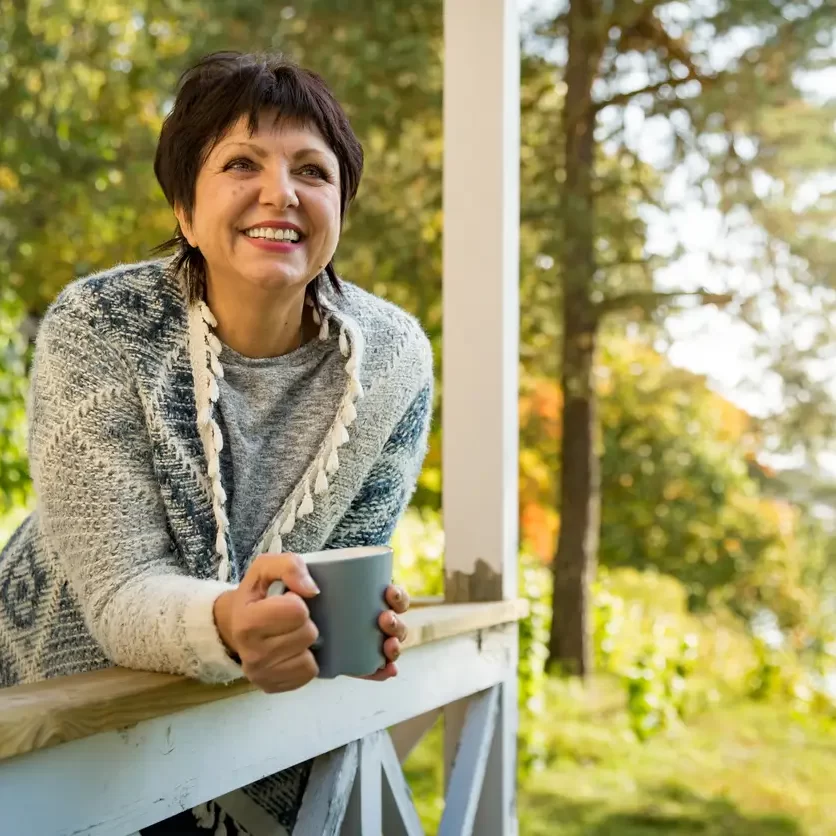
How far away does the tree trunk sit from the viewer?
5.20 metres

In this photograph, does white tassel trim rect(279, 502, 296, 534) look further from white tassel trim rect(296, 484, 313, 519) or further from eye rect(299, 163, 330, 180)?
eye rect(299, 163, 330, 180)

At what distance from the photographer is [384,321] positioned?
1455mm

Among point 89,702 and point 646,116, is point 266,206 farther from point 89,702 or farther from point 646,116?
point 646,116

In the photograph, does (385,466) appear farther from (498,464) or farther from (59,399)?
(498,464)

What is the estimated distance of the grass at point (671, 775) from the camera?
173 inches

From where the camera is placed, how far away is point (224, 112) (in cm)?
121

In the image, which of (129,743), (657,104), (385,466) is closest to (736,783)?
(657,104)

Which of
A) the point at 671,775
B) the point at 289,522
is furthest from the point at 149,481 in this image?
the point at 671,775

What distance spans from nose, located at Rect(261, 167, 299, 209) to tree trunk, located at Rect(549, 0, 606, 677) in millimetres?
4010

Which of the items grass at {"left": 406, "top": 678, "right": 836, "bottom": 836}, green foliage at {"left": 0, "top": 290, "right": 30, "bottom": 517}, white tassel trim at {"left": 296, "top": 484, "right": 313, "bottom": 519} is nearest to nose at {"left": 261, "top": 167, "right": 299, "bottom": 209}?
white tassel trim at {"left": 296, "top": 484, "right": 313, "bottom": 519}

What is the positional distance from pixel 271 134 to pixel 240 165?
1.9 inches

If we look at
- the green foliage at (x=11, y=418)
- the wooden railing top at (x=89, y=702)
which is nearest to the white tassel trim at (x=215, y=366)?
the wooden railing top at (x=89, y=702)

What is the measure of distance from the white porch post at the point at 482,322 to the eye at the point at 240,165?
704 mm

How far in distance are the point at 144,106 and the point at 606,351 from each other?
296cm
